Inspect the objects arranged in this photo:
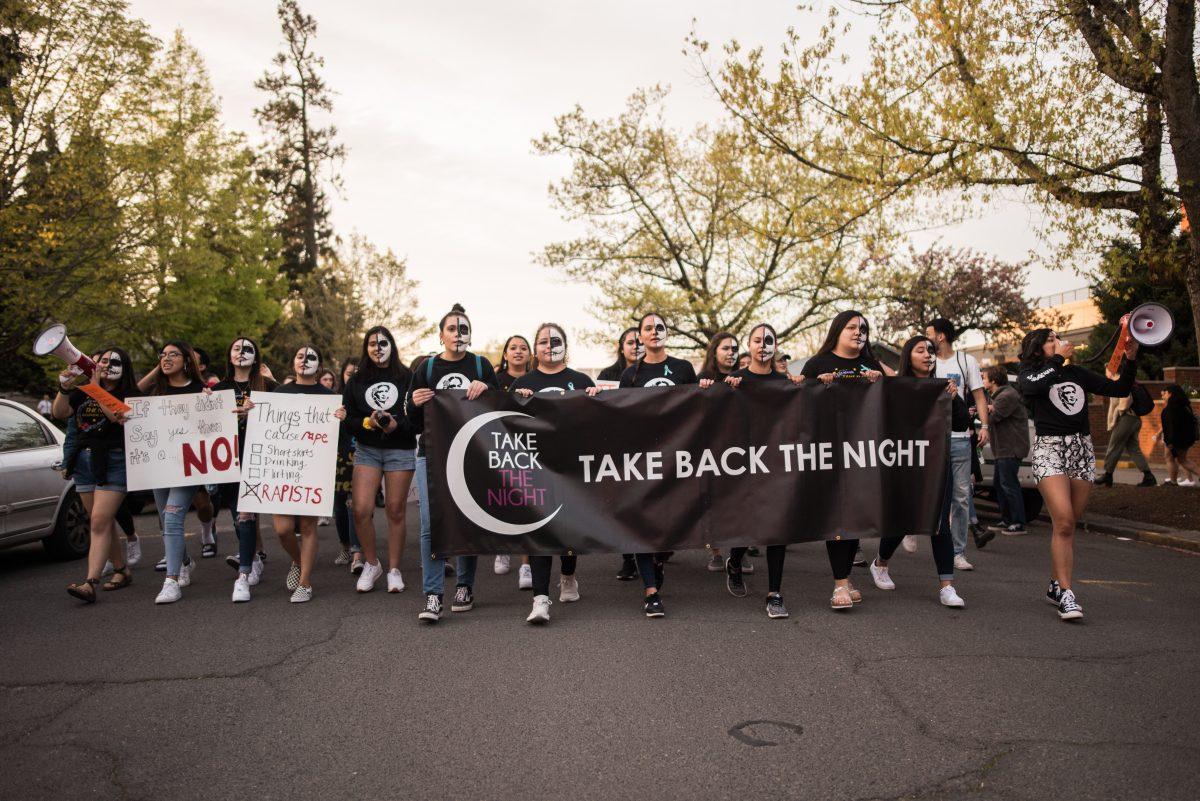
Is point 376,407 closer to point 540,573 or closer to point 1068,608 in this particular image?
point 540,573

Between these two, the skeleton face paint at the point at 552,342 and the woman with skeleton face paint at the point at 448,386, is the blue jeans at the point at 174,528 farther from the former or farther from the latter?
the skeleton face paint at the point at 552,342

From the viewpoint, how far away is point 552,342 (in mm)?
7035

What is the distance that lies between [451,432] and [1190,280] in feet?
30.1

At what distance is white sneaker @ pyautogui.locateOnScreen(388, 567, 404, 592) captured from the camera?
736cm

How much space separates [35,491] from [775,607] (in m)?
7.51

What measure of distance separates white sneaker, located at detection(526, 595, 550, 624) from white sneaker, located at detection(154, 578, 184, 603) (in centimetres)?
308

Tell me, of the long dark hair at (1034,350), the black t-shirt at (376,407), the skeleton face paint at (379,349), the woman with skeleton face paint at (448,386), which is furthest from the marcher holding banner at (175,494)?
the long dark hair at (1034,350)

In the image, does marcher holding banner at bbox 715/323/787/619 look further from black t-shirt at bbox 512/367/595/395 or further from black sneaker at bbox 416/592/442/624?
black sneaker at bbox 416/592/442/624

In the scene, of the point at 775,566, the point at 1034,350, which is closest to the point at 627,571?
the point at 775,566

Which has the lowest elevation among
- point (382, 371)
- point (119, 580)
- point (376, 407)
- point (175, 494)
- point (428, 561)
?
point (119, 580)

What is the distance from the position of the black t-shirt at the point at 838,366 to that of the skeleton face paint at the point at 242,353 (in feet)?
16.1

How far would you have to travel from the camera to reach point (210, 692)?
15.8 feet

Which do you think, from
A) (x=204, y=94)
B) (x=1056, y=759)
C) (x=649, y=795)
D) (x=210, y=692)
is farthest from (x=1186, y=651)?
(x=204, y=94)

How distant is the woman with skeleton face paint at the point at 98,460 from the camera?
23.6ft
